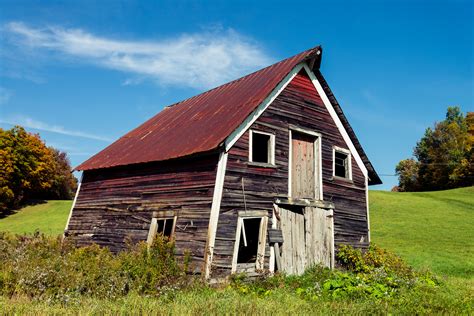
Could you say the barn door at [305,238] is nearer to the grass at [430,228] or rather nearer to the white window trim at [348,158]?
the white window trim at [348,158]

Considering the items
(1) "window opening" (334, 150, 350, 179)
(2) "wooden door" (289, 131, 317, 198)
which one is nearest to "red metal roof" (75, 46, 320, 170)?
(2) "wooden door" (289, 131, 317, 198)

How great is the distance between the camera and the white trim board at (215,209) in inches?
478

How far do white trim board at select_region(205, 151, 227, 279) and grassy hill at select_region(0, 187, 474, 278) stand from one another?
517 inches

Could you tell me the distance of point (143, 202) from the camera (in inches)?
602

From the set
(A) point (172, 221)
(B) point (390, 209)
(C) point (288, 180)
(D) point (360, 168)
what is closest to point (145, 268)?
(A) point (172, 221)

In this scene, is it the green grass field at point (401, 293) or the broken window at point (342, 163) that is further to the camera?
the broken window at point (342, 163)

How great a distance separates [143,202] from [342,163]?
9077 millimetres

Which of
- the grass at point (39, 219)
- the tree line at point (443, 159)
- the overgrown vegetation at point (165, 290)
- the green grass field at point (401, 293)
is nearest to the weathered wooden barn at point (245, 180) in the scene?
the overgrown vegetation at point (165, 290)

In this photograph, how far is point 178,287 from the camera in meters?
10.6

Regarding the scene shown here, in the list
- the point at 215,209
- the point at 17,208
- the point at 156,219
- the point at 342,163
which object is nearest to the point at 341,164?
the point at 342,163

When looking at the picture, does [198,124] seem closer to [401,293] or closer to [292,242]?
[292,242]

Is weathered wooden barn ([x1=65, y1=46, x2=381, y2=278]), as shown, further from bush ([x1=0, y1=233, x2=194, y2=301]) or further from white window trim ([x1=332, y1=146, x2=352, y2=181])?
bush ([x1=0, y1=233, x2=194, y2=301])

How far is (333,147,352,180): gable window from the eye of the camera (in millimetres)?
17797

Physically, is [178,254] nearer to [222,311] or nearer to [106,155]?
[222,311]
